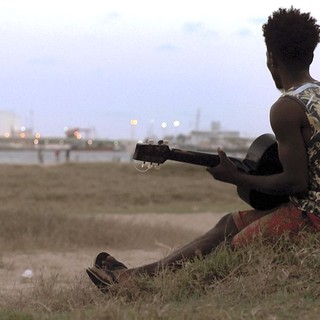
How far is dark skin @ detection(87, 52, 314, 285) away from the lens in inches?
164

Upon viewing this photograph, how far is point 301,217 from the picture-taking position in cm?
439

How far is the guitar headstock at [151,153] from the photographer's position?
4.46 meters

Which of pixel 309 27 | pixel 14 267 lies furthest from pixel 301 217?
pixel 14 267

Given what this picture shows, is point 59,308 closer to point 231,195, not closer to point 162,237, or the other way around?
point 162,237

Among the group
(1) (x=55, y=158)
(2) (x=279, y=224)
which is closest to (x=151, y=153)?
(2) (x=279, y=224)

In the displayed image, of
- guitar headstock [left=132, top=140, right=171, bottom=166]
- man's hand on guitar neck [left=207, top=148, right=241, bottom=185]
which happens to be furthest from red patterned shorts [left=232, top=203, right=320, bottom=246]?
guitar headstock [left=132, top=140, right=171, bottom=166]

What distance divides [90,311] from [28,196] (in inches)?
749

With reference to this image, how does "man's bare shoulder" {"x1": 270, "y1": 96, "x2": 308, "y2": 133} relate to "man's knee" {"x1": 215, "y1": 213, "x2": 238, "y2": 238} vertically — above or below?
above

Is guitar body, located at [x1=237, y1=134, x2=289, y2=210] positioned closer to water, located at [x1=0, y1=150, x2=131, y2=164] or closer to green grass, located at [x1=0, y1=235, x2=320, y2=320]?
green grass, located at [x1=0, y1=235, x2=320, y2=320]

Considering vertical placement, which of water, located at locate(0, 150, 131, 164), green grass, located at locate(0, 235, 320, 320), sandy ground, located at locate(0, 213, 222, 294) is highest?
green grass, located at locate(0, 235, 320, 320)

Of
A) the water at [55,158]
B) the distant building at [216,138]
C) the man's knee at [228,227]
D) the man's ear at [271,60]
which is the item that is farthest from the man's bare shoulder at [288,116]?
the distant building at [216,138]

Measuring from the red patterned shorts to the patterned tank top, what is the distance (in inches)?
2.0

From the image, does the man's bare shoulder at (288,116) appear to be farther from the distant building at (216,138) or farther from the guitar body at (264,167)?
the distant building at (216,138)

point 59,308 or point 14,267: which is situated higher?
point 59,308
